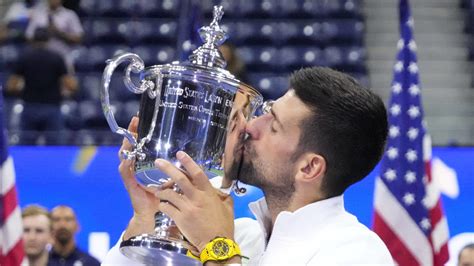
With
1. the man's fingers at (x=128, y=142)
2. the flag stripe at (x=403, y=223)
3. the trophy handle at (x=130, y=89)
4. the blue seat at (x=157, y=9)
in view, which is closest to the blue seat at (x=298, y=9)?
the blue seat at (x=157, y=9)

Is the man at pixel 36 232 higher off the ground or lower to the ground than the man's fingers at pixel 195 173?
lower

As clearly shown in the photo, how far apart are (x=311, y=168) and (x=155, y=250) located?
431mm

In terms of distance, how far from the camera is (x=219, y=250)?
7.42ft

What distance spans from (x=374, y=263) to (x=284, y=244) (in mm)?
224

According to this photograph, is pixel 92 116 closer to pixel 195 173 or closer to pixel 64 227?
pixel 64 227

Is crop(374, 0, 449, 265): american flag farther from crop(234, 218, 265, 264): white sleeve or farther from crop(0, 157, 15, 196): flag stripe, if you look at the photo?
crop(234, 218, 265, 264): white sleeve

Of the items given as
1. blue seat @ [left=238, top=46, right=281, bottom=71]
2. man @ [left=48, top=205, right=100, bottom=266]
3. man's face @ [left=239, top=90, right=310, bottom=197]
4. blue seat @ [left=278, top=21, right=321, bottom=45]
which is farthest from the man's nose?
blue seat @ [left=278, top=21, right=321, bottom=45]

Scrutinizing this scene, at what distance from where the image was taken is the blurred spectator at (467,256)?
4.79 m

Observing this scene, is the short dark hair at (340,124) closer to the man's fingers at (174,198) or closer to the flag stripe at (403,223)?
the man's fingers at (174,198)

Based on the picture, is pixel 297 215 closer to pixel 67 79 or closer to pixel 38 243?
pixel 38 243

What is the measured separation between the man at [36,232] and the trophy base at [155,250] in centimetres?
272

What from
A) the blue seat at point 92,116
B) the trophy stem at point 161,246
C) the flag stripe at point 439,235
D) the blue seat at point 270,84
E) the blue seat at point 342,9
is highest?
A: the trophy stem at point 161,246

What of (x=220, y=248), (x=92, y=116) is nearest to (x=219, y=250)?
(x=220, y=248)

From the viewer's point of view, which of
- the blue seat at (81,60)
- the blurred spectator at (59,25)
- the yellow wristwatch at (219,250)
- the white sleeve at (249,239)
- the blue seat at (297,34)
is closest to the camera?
the yellow wristwatch at (219,250)
